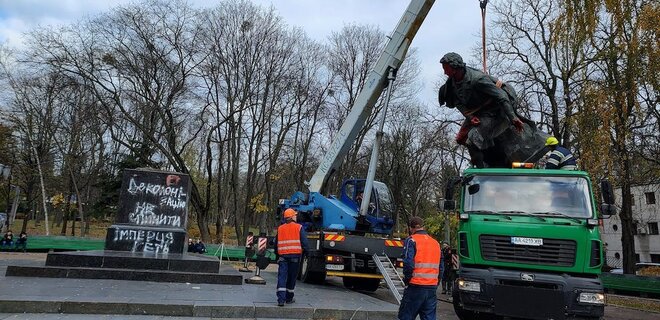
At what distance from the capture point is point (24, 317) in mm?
6781

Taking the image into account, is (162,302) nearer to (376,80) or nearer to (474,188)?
(474,188)

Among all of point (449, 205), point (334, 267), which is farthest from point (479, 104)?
point (334, 267)

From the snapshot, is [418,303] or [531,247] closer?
[418,303]

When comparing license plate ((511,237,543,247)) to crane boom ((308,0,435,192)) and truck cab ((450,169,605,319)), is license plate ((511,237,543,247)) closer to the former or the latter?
truck cab ((450,169,605,319))

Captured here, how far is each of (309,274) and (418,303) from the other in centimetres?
735

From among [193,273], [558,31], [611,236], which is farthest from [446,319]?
[611,236]

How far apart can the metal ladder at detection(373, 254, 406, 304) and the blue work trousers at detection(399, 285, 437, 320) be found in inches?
142

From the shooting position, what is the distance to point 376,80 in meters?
13.2

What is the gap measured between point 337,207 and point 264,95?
19.2 m

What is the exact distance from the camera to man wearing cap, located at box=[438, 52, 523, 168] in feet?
30.8

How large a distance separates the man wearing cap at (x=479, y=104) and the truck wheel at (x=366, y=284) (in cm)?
541

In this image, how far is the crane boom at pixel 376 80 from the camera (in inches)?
494

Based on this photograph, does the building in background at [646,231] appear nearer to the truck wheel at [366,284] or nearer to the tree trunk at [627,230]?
the tree trunk at [627,230]

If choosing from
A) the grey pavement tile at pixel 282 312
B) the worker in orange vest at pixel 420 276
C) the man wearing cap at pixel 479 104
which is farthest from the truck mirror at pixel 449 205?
the grey pavement tile at pixel 282 312
